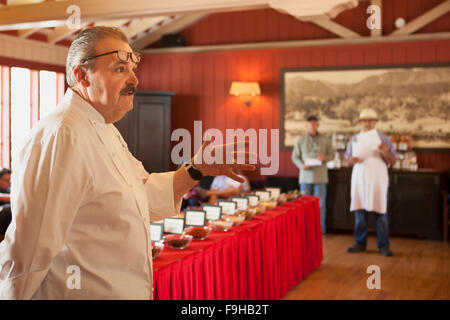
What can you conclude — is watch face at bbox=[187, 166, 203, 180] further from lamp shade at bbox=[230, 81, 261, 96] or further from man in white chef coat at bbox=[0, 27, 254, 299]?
lamp shade at bbox=[230, 81, 261, 96]

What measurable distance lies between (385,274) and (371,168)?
120 centimetres

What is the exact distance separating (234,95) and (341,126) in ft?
6.01

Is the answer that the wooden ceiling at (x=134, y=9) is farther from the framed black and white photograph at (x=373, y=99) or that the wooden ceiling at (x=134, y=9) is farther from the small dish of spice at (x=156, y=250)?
the framed black and white photograph at (x=373, y=99)

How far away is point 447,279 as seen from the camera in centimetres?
515

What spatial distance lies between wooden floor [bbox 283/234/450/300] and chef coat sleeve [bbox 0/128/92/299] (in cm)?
339

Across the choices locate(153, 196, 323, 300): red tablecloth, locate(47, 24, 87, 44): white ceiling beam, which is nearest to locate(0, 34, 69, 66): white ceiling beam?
locate(47, 24, 87, 44): white ceiling beam

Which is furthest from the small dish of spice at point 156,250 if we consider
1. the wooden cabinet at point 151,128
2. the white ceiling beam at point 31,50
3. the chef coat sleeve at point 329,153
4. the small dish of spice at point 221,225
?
the wooden cabinet at point 151,128

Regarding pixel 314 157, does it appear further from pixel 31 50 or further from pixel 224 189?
pixel 31 50

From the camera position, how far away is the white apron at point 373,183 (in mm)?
5844

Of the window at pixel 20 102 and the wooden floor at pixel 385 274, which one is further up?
the window at pixel 20 102

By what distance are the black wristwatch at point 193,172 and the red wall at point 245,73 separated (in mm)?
6582

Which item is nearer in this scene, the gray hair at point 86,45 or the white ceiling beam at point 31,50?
the gray hair at point 86,45

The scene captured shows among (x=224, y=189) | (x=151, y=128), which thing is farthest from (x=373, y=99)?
(x=151, y=128)

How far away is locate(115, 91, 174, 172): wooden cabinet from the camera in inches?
340
